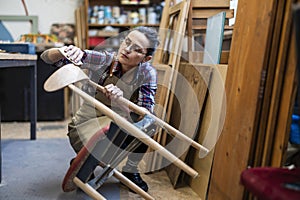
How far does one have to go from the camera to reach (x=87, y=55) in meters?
1.49

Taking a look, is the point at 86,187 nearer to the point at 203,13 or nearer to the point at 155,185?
the point at 155,185

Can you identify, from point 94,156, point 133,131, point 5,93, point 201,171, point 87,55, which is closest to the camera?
point 133,131

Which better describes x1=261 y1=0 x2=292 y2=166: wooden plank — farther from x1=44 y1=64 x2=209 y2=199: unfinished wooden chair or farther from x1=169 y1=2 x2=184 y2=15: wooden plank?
x1=169 y1=2 x2=184 y2=15: wooden plank

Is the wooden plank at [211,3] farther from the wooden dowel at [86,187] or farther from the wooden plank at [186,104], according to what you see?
the wooden dowel at [86,187]

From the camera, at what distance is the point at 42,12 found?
3.76 meters

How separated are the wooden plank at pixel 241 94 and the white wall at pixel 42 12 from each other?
2.91m

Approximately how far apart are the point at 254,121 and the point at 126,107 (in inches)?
21.5

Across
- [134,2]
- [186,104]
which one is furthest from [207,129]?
[134,2]

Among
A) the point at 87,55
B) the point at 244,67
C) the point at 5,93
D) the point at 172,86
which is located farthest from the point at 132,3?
the point at 244,67

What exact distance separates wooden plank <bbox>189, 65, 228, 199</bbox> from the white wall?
8.73 feet

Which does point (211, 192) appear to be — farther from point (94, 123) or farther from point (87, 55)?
point (87, 55)

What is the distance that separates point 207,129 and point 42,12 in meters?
2.90

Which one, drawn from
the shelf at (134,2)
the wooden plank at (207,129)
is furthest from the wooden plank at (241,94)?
the shelf at (134,2)

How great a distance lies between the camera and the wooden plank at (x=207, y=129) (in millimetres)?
1553
